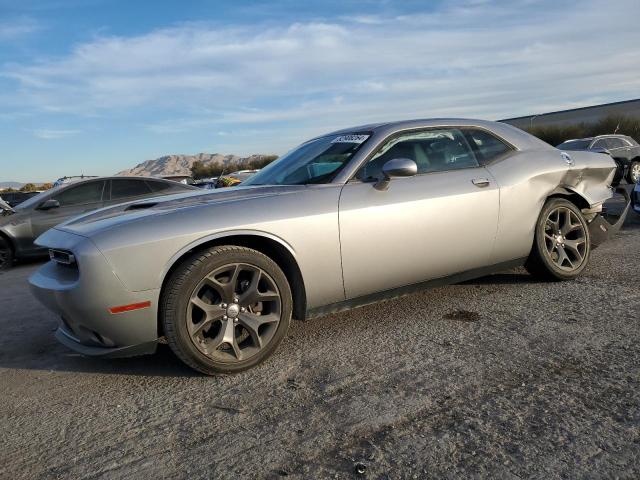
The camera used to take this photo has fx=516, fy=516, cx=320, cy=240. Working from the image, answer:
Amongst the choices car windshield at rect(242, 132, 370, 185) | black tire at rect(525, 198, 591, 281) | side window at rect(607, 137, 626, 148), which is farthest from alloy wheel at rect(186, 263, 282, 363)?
side window at rect(607, 137, 626, 148)

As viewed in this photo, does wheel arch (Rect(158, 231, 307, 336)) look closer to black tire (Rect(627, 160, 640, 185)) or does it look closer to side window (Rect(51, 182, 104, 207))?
side window (Rect(51, 182, 104, 207))

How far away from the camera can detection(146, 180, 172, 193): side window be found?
9.24 metres

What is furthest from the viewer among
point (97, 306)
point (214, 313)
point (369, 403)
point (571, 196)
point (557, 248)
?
point (571, 196)

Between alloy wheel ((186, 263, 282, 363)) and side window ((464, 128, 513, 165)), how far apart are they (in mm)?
2103

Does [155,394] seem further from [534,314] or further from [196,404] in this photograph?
[534,314]

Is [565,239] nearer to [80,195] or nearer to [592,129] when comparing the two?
[80,195]

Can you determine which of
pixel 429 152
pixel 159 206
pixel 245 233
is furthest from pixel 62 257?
pixel 429 152

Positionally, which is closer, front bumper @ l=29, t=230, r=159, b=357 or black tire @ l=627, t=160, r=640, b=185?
front bumper @ l=29, t=230, r=159, b=357

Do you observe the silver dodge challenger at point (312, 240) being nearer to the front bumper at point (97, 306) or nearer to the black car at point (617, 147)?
the front bumper at point (97, 306)

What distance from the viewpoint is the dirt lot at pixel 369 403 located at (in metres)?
2.05

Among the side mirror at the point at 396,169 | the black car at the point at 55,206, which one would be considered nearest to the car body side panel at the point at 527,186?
the side mirror at the point at 396,169

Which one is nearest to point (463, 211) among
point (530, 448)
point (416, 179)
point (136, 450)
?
point (416, 179)

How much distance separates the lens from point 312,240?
3164 mm

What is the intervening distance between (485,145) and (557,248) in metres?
1.09
